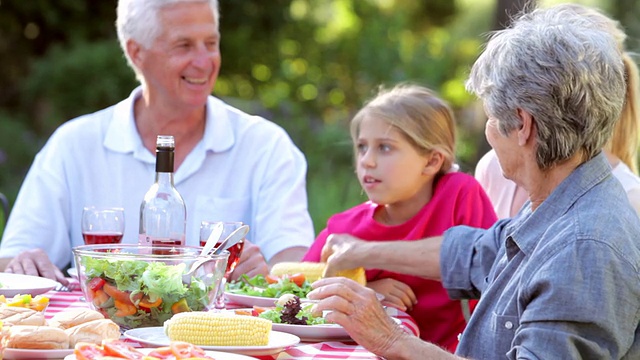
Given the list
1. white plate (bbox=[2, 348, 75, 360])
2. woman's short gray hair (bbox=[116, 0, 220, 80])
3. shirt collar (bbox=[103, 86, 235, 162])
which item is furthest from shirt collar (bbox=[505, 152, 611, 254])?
woman's short gray hair (bbox=[116, 0, 220, 80])

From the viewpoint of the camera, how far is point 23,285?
9.30 ft

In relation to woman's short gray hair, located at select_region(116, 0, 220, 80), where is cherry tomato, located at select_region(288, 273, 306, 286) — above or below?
below

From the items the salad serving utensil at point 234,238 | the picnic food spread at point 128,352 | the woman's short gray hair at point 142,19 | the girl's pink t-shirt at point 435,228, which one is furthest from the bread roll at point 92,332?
the woman's short gray hair at point 142,19

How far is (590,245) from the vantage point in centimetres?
219

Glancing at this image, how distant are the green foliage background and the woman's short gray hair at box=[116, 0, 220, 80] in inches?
202

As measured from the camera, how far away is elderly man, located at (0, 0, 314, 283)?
3.99 metres

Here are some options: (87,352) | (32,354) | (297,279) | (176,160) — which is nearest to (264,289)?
(297,279)

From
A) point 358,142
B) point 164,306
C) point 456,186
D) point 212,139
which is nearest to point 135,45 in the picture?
point 212,139

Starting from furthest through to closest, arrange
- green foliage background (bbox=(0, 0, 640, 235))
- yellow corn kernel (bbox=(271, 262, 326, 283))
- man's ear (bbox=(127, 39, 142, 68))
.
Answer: green foliage background (bbox=(0, 0, 640, 235)), man's ear (bbox=(127, 39, 142, 68)), yellow corn kernel (bbox=(271, 262, 326, 283))

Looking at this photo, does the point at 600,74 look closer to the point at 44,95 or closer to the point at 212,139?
the point at 212,139

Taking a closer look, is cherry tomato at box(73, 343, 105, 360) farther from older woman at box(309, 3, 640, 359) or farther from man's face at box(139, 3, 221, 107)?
man's face at box(139, 3, 221, 107)

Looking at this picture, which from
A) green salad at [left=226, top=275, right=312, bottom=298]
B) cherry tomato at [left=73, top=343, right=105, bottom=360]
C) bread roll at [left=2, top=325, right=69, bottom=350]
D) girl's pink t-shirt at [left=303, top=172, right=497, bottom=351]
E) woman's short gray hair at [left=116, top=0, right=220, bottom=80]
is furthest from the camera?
woman's short gray hair at [left=116, top=0, right=220, bottom=80]

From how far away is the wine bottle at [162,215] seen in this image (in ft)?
9.58

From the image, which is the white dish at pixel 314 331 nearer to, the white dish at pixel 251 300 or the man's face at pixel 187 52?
the white dish at pixel 251 300
